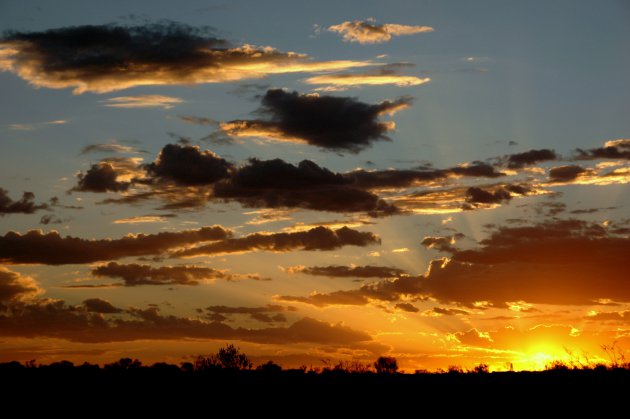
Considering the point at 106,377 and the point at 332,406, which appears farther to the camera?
the point at 106,377

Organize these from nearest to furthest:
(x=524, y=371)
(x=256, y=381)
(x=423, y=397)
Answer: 1. (x=423, y=397)
2. (x=256, y=381)
3. (x=524, y=371)

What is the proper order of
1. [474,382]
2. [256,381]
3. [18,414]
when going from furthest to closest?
[474,382] < [256,381] < [18,414]

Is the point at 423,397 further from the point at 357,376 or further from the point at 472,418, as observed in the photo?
the point at 357,376

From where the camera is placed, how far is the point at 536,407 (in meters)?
24.9

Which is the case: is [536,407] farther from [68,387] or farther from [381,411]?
[68,387]

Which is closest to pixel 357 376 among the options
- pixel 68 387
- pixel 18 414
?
pixel 68 387

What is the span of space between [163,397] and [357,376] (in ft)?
32.1

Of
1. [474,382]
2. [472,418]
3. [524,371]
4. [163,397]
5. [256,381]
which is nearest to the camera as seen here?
[472,418]

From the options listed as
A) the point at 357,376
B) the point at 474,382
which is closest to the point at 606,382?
the point at 474,382

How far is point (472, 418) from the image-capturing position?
77.4 feet

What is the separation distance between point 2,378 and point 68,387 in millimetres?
3358

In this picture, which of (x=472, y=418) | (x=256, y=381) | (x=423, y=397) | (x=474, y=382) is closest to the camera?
(x=472, y=418)

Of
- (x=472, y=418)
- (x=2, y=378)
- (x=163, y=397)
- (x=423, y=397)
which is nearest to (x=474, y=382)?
(x=423, y=397)

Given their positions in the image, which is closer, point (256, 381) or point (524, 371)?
point (256, 381)
